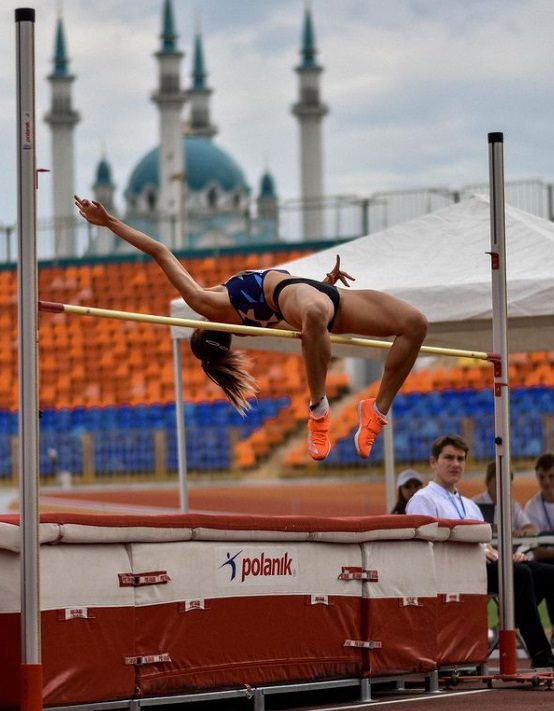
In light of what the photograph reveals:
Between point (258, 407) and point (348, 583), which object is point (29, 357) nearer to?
point (348, 583)

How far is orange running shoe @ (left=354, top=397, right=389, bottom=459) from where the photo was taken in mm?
6719

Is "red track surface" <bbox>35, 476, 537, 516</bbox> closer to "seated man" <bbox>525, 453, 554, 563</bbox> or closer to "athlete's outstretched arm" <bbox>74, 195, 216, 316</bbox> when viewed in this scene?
"seated man" <bbox>525, 453, 554, 563</bbox>

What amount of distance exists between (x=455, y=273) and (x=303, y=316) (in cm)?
329

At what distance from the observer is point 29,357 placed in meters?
5.45

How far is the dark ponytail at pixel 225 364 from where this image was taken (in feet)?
→ 22.7

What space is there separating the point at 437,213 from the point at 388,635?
3.84 metres

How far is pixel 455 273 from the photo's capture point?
378 inches

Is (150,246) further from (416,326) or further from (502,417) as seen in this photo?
(502,417)

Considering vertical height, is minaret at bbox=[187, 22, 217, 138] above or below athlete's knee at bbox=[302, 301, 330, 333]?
above

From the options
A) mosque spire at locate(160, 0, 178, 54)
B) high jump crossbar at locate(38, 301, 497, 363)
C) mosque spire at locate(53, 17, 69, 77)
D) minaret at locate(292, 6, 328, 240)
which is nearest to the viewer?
high jump crossbar at locate(38, 301, 497, 363)

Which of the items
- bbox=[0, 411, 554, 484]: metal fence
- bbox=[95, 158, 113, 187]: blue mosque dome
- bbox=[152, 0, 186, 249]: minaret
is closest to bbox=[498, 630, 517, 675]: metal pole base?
bbox=[0, 411, 554, 484]: metal fence

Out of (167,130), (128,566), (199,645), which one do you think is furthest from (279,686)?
(167,130)

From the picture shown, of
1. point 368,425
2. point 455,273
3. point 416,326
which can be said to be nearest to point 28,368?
point 368,425

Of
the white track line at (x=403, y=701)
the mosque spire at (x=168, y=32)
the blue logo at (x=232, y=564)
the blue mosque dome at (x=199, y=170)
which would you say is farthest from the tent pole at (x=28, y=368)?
the blue mosque dome at (x=199, y=170)
